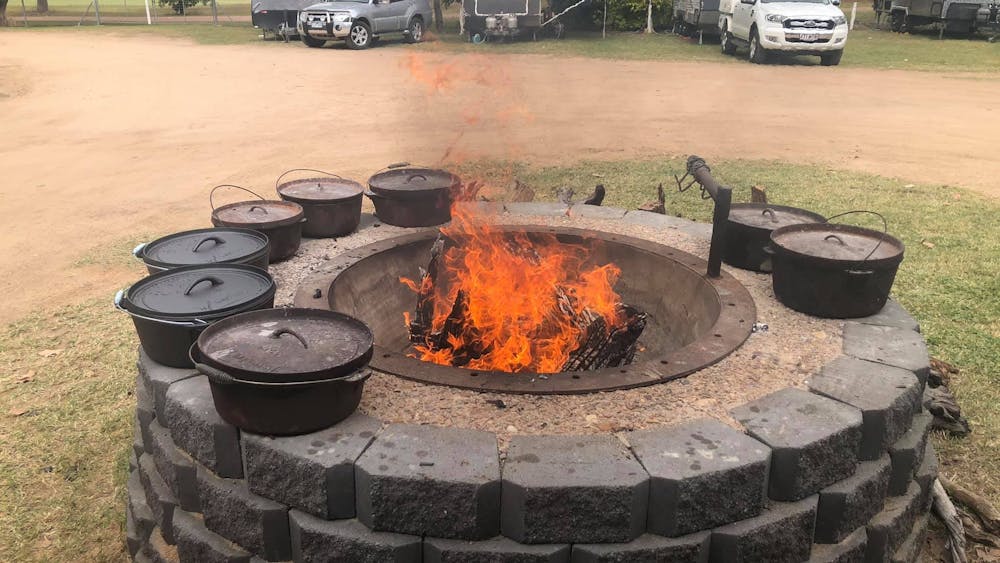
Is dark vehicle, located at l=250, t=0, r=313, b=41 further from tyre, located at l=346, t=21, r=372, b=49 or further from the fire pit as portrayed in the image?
the fire pit

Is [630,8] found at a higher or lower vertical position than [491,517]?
higher

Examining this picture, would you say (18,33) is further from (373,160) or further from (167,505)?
(167,505)

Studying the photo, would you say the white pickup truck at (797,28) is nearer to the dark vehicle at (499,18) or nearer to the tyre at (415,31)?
the dark vehicle at (499,18)

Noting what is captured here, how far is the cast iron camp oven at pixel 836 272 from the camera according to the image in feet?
11.6

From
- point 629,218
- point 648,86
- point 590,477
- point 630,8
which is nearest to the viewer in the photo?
point 590,477

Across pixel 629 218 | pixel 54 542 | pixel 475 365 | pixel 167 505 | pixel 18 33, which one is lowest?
pixel 54 542

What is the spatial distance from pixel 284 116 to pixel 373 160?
11.4 ft

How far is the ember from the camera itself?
3703mm

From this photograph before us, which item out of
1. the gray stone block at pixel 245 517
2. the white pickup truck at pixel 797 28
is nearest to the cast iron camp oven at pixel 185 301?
the gray stone block at pixel 245 517

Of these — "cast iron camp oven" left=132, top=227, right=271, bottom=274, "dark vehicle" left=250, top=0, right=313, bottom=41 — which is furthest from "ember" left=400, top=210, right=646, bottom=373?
"dark vehicle" left=250, top=0, right=313, bottom=41

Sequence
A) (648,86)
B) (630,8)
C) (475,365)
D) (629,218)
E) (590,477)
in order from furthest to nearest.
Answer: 1. (630,8)
2. (648,86)
3. (629,218)
4. (475,365)
5. (590,477)

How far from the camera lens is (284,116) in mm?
12086

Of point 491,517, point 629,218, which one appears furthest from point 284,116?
point 491,517

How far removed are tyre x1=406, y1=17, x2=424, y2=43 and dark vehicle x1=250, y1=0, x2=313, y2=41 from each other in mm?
3553
